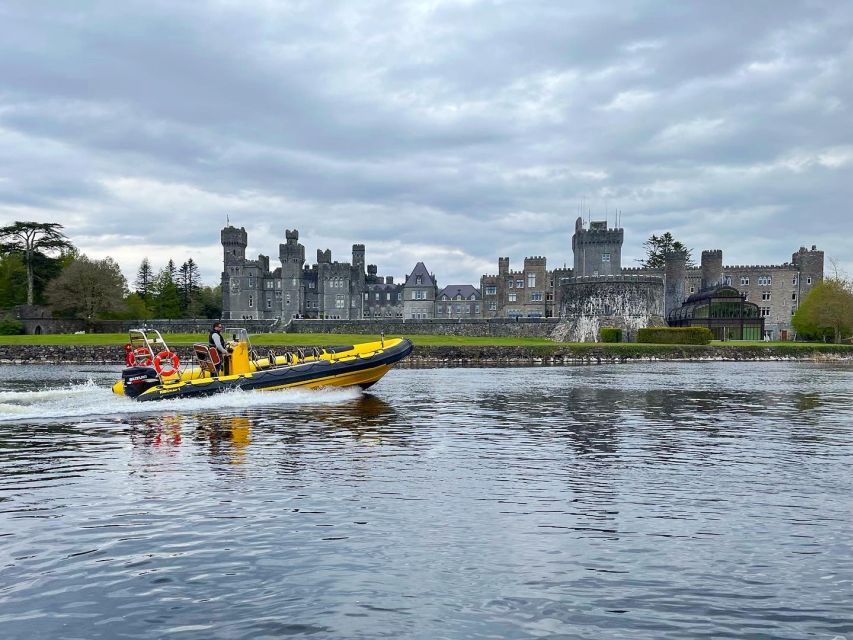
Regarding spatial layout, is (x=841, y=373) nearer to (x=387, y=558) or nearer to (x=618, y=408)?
(x=618, y=408)

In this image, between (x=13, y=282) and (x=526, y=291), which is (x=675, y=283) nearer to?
(x=526, y=291)

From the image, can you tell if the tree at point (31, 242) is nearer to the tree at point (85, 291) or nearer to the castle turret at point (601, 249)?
the tree at point (85, 291)

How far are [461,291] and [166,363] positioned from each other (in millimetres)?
98057

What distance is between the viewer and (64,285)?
83.4 meters

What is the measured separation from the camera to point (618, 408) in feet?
79.8

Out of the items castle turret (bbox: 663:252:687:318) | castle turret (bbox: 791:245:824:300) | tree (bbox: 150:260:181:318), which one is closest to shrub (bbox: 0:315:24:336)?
tree (bbox: 150:260:181:318)

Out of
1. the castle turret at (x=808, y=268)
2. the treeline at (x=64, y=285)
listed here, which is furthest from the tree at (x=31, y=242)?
the castle turret at (x=808, y=268)

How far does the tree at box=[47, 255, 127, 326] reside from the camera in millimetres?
83312

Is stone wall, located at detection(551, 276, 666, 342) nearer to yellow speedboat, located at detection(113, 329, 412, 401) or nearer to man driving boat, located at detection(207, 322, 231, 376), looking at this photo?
yellow speedboat, located at detection(113, 329, 412, 401)

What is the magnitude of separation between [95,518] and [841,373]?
45856mm

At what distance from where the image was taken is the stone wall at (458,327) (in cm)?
8056

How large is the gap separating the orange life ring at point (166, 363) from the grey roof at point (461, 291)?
317 feet

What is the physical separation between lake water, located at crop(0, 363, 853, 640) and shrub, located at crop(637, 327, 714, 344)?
162 feet

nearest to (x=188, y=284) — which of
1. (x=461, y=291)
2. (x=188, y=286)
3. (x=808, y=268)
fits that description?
(x=188, y=286)
